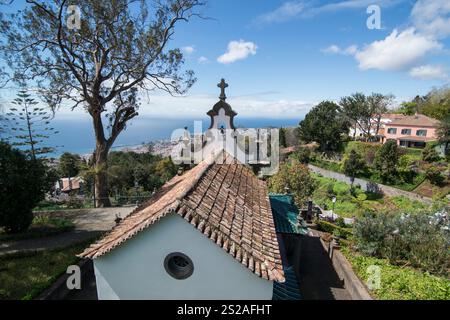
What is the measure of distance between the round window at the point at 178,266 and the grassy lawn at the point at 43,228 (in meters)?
14.1

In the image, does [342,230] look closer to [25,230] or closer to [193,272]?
[193,272]

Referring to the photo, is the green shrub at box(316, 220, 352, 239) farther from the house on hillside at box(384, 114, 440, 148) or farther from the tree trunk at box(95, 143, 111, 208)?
the house on hillside at box(384, 114, 440, 148)

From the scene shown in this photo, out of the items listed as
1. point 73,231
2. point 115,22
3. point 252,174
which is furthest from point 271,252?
point 115,22

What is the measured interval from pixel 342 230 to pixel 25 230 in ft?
70.9

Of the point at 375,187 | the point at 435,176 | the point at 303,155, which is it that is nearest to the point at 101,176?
the point at 375,187

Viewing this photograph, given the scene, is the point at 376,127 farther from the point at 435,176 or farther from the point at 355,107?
the point at 435,176

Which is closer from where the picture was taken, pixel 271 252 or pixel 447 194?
pixel 271 252

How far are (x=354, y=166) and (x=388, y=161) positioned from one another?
4844 millimetres

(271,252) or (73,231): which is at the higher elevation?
(271,252)

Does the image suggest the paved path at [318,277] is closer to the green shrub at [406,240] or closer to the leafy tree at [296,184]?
the green shrub at [406,240]

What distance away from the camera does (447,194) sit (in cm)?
3556

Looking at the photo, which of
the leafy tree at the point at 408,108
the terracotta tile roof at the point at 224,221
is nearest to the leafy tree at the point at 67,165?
the terracotta tile roof at the point at 224,221
